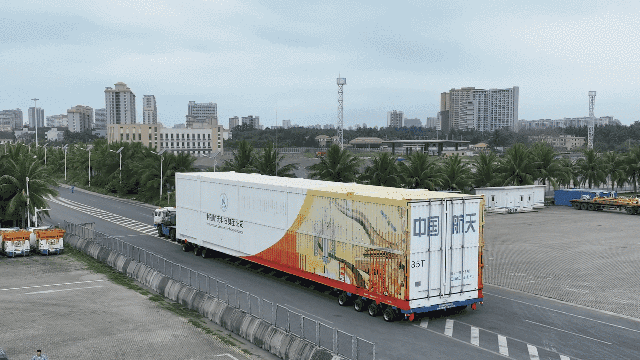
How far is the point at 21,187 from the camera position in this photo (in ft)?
142

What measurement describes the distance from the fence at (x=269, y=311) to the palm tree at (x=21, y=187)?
23.3 feet

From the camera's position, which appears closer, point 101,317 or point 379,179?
point 101,317

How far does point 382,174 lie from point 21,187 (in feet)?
95.5

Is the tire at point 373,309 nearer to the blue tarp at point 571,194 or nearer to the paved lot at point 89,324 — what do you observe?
the paved lot at point 89,324

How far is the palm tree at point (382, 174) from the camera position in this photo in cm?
5637

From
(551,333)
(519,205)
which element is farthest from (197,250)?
(519,205)

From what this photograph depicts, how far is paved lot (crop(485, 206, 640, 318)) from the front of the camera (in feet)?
92.6

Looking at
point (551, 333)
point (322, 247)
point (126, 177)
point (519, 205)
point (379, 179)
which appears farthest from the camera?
point (126, 177)

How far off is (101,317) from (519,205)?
158 ft

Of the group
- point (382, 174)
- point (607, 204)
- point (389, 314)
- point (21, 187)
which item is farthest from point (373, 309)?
point (607, 204)

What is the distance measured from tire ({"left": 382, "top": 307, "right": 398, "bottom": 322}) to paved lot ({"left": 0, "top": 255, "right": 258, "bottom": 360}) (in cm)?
592

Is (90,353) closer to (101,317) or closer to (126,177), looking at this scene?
(101,317)

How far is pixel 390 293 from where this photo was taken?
23.0 m

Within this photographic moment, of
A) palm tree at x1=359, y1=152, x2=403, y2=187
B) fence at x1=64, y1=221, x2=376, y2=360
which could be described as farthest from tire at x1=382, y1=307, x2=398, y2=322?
palm tree at x1=359, y1=152, x2=403, y2=187
